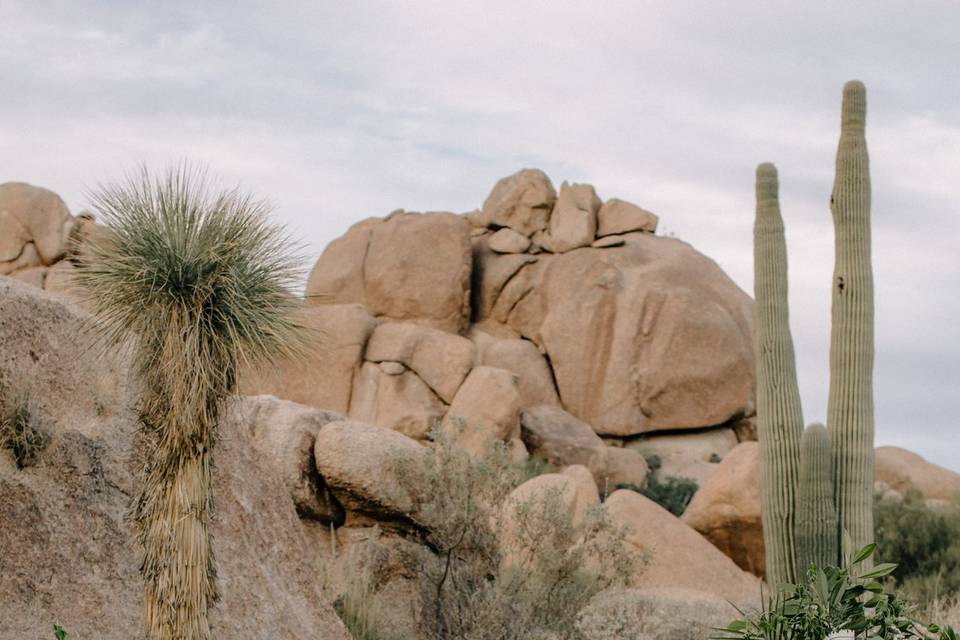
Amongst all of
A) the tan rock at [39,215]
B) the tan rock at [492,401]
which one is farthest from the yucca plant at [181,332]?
the tan rock at [39,215]

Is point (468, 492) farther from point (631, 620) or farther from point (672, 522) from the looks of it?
point (672, 522)

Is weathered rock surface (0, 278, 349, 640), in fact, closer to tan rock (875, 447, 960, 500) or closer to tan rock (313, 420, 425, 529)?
tan rock (313, 420, 425, 529)

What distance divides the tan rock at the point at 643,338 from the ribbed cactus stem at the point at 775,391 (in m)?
15.1

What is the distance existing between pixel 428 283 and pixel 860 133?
692 inches

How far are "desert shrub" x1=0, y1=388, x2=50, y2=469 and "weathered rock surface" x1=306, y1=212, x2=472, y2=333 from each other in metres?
22.4

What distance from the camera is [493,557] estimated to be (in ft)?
30.6

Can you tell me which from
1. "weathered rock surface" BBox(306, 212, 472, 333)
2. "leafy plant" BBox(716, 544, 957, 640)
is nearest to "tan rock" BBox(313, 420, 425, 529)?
"leafy plant" BBox(716, 544, 957, 640)

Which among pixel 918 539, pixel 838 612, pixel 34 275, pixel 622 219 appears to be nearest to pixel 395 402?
pixel 622 219

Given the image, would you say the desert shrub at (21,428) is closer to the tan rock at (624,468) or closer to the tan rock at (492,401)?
the tan rock at (492,401)

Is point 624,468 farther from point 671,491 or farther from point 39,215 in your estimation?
point 39,215

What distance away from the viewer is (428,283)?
2911cm

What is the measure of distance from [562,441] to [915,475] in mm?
7657

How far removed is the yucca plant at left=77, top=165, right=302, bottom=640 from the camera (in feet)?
17.9

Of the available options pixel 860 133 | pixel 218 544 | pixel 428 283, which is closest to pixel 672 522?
pixel 860 133
